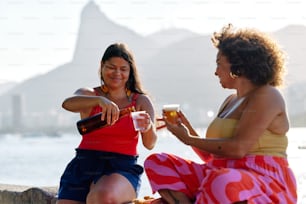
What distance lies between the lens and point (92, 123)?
6.14 ft

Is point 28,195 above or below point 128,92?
below

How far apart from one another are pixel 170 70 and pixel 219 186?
8.61 feet

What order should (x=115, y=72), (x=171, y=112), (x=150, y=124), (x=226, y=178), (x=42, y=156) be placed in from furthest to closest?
(x=42, y=156)
(x=115, y=72)
(x=150, y=124)
(x=171, y=112)
(x=226, y=178)

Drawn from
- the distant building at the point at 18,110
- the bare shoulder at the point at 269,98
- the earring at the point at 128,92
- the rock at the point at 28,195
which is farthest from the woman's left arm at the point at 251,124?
the distant building at the point at 18,110

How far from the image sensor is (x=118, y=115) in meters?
1.85

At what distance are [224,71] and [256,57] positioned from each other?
4.7 inches

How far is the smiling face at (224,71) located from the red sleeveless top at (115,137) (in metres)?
0.38

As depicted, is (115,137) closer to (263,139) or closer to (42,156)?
(263,139)

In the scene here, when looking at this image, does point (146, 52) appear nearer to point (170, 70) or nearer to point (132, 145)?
point (170, 70)

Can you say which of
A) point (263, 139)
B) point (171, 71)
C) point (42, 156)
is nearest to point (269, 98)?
point (263, 139)

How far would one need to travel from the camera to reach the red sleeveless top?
199 cm

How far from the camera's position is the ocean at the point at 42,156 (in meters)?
2.94

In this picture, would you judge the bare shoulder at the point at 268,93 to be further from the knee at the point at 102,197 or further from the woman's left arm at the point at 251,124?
the knee at the point at 102,197

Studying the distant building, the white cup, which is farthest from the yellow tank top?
the distant building
